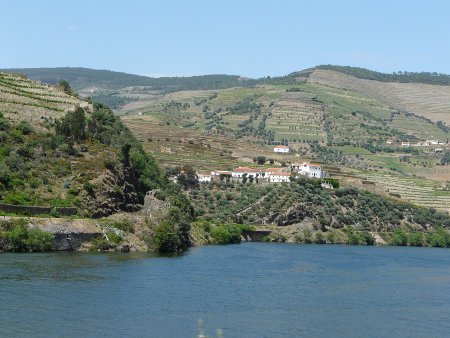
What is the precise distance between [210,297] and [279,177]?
83.4 meters

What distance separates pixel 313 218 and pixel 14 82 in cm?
4850

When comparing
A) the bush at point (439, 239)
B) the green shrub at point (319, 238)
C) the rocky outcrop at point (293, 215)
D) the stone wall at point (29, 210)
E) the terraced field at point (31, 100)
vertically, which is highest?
the terraced field at point (31, 100)

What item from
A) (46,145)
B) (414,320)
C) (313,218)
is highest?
(46,145)

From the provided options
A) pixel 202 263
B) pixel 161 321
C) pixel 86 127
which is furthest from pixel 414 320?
pixel 86 127

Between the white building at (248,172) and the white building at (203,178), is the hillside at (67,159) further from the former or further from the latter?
the white building at (248,172)

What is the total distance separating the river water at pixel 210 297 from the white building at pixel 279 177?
55.1 m

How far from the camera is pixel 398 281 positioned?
2832 inches

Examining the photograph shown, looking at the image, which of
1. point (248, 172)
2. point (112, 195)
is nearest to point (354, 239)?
point (248, 172)

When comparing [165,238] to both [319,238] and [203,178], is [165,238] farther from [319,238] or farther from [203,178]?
[203,178]

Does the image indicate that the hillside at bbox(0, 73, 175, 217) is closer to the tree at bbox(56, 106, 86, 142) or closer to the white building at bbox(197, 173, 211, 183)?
the tree at bbox(56, 106, 86, 142)

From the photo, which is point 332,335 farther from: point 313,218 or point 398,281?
point 313,218

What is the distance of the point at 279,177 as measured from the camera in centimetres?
13725

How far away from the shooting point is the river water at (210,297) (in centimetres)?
4475

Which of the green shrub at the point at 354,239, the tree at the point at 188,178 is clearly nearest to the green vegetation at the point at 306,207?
the green shrub at the point at 354,239
